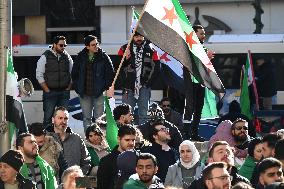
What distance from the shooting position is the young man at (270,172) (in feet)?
33.6

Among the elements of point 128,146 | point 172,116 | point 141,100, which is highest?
point 141,100

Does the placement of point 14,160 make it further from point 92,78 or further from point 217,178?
point 92,78

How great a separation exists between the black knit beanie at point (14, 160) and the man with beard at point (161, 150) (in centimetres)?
235

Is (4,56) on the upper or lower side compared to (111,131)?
upper

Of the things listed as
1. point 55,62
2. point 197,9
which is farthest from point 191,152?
point 197,9

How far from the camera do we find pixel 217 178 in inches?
397

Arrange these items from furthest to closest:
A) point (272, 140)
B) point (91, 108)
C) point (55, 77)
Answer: point (55, 77) < point (91, 108) < point (272, 140)

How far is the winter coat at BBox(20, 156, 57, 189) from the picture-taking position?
1207 cm

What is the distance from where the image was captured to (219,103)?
924 inches

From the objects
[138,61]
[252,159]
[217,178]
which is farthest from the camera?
[138,61]

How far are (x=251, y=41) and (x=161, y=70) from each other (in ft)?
26.0

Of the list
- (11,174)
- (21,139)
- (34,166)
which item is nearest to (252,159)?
(34,166)

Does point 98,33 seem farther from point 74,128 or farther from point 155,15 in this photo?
point 155,15

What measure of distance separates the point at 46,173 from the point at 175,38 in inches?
110
